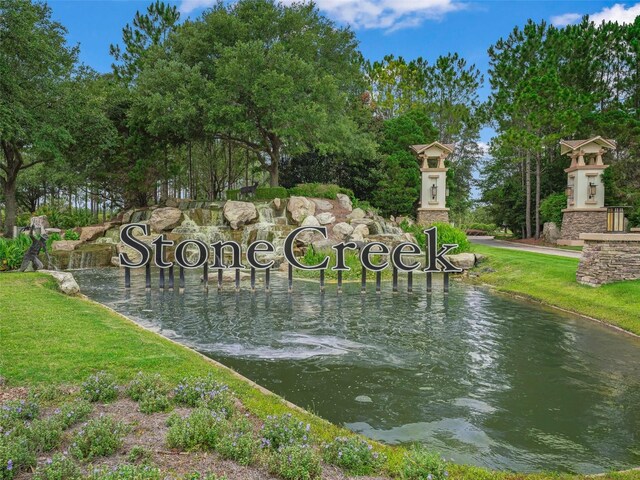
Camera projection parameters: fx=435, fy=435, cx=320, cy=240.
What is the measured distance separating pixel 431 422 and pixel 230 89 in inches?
1009

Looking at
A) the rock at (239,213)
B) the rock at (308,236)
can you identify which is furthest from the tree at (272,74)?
the rock at (308,236)

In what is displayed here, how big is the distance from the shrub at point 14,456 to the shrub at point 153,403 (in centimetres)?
118

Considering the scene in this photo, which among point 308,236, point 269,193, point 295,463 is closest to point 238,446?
point 295,463

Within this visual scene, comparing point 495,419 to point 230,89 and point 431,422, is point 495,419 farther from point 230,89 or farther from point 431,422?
point 230,89

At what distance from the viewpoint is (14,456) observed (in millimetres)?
3557

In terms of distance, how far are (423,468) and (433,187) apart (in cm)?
2978

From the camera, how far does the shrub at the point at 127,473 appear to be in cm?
338

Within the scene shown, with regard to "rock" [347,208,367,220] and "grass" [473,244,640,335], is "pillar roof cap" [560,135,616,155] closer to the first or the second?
"grass" [473,244,640,335]

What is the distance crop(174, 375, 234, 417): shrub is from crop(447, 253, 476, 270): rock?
659 inches

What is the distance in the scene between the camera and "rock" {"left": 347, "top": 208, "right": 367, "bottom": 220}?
87.8 feet

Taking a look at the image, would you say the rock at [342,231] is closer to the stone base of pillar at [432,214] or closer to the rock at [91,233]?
the stone base of pillar at [432,214]

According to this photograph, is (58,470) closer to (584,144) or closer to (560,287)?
(560,287)

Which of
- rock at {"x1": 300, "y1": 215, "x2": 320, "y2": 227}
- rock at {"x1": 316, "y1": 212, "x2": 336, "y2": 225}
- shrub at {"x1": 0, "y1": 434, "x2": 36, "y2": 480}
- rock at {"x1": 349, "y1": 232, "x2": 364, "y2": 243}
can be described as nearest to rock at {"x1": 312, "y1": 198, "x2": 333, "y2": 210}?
rock at {"x1": 316, "y1": 212, "x2": 336, "y2": 225}

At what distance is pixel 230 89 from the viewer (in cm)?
2725
